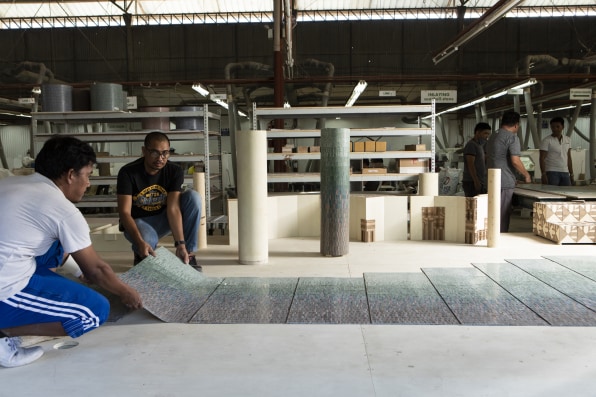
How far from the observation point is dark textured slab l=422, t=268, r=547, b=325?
2.58m

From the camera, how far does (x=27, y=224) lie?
78.4 inches

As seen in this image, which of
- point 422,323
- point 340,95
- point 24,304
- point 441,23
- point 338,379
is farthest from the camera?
point 340,95

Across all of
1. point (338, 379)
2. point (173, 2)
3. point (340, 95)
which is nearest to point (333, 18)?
point (340, 95)

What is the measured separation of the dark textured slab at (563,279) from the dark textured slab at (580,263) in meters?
0.05

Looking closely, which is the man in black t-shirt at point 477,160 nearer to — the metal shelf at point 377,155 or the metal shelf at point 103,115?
the metal shelf at point 377,155

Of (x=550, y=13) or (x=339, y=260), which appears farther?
(x=550, y=13)

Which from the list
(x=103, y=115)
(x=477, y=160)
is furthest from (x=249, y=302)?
(x=103, y=115)

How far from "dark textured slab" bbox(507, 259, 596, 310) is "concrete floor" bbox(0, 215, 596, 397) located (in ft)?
1.99

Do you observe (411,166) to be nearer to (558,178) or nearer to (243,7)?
(558,178)

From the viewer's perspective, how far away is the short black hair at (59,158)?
213 cm

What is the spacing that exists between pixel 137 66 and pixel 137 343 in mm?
14172

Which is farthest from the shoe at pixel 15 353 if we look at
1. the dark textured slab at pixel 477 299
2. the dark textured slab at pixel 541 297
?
the dark textured slab at pixel 541 297

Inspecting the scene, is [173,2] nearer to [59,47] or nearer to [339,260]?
[59,47]

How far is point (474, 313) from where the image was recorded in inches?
105
